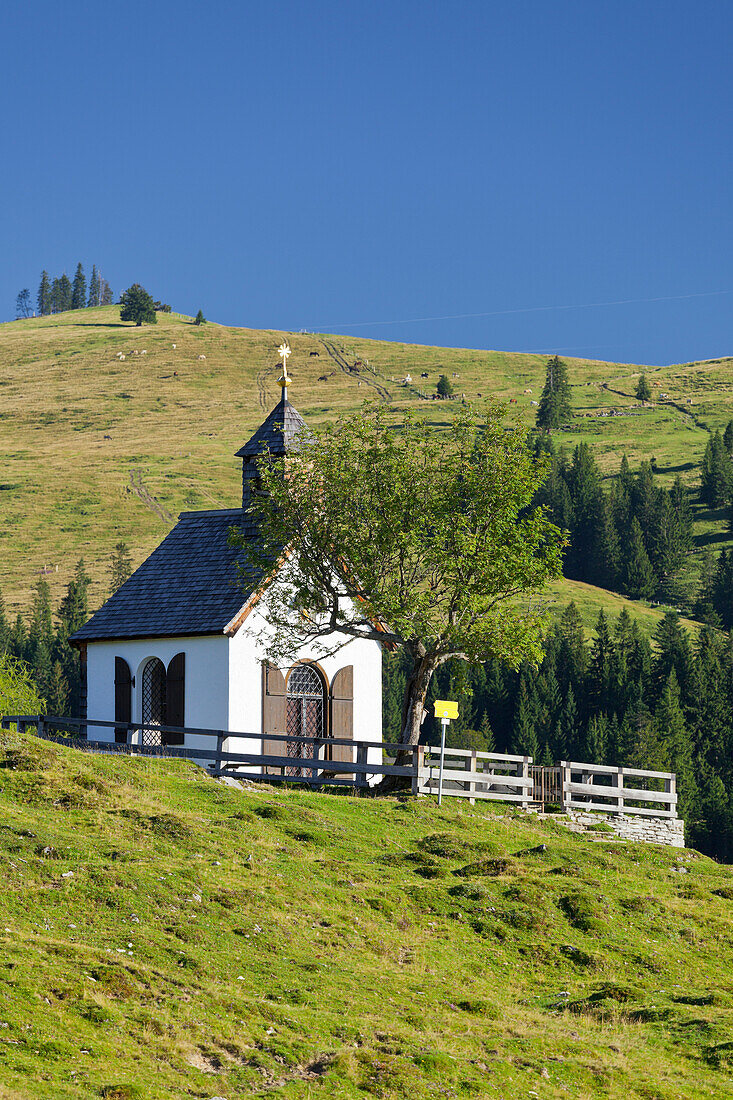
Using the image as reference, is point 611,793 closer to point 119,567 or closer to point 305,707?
point 305,707

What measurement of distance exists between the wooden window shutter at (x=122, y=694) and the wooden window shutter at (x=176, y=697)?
185cm

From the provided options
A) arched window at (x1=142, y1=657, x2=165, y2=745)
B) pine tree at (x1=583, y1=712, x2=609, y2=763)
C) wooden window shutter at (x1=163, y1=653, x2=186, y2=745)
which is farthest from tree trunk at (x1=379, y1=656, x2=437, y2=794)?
pine tree at (x1=583, y1=712, x2=609, y2=763)

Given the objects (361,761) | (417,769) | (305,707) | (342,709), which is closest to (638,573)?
(342,709)

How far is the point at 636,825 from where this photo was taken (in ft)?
113

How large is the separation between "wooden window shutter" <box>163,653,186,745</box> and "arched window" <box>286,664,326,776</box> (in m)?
3.01

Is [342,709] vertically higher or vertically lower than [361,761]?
higher

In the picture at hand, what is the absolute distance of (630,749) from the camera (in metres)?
106

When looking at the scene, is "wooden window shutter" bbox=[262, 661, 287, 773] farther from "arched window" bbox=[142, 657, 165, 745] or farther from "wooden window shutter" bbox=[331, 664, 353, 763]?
"arched window" bbox=[142, 657, 165, 745]

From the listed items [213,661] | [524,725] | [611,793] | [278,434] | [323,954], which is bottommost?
[524,725]

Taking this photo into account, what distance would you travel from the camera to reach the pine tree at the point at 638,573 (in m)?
168

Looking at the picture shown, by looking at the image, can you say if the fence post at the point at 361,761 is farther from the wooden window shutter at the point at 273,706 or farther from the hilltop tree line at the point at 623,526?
the hilltop tree line at the point at 623,526

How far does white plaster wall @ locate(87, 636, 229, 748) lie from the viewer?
35312 mm

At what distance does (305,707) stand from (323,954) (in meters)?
19.0

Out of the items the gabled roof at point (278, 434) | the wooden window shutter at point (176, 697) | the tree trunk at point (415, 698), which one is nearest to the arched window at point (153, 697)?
the wooden window shutter at point (176, 697)
